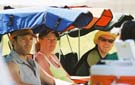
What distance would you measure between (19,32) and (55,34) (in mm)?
791

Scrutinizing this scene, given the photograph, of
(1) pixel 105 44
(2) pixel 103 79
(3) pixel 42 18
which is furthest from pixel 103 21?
(2) pixel 103 79

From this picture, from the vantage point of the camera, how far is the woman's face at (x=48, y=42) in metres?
4.57

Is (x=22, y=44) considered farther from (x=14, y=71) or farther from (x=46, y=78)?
(x=46, y=78)

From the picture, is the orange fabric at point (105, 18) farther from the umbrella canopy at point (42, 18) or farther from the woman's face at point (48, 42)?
the umbrella canopy at point (42, 18)

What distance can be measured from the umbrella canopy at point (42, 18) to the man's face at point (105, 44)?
48.7 inches

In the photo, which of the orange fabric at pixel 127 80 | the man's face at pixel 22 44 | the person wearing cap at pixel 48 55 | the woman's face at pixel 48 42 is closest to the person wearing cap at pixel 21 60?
the man's face at pixel 22 44

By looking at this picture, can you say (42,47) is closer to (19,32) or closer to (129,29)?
(19,32)

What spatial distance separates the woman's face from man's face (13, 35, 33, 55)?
20.9 inches

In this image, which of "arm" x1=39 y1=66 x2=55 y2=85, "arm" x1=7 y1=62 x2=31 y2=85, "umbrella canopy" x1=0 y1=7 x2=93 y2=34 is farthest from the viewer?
"arm" x1=39 y1=66 x2=55 y2=85

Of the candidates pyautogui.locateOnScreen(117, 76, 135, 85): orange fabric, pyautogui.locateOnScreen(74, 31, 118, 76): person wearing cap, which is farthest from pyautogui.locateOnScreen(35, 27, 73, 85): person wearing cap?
pyautogui.locateOnScreen(117, 76, 135, 85): orange fabric

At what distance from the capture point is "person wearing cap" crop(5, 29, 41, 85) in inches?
154

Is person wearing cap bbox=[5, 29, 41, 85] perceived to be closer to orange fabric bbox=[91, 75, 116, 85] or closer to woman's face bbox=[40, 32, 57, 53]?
woman's face bbox=[40, 32, 57, 53]

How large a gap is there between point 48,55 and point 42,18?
1005mm

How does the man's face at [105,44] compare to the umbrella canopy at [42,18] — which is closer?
the umbrella canopy at [42,18]
